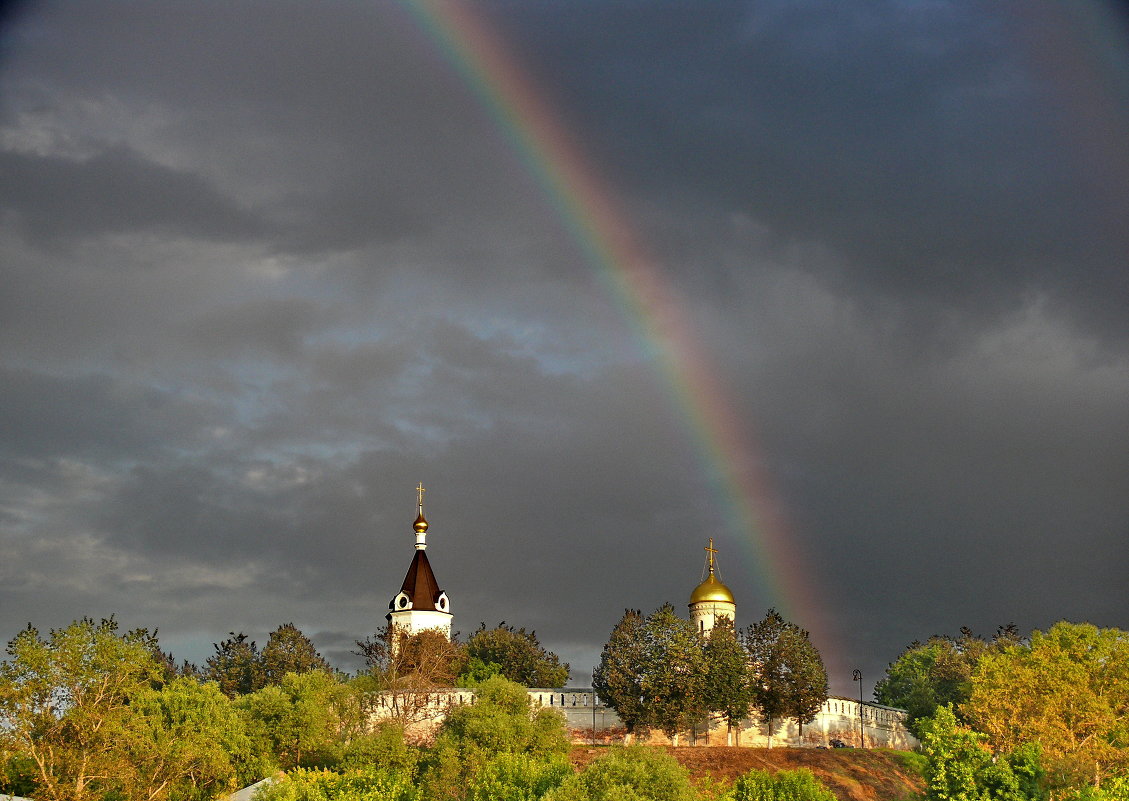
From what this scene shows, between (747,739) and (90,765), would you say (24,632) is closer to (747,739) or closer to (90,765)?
(90,765)

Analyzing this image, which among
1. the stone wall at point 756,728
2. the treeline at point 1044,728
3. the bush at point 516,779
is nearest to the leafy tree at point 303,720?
the stone wall at point 756,728

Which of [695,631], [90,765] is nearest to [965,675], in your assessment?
[695,631]

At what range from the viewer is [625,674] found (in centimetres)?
9169

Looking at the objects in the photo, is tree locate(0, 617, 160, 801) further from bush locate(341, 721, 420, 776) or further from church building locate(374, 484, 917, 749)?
church building locate(374, 484, 917, 749)

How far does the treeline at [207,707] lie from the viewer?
187ft

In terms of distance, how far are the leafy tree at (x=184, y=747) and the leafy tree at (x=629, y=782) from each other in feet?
68.6

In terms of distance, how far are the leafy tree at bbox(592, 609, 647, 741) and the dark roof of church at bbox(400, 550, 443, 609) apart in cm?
1998

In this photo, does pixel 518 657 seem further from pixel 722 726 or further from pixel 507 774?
pixel 507 774

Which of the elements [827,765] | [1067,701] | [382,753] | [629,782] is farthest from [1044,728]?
[382,753]

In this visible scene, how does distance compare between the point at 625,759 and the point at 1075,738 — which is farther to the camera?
the point at 1075,738

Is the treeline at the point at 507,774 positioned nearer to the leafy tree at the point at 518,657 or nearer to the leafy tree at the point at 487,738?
the leafy tree at the point at 487,738

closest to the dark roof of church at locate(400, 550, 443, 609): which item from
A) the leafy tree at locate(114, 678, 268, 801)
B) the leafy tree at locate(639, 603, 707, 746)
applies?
the leafy tree at locate(639, 603, 707, 746)

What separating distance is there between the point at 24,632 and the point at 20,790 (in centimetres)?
1010

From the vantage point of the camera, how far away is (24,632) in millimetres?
58031
